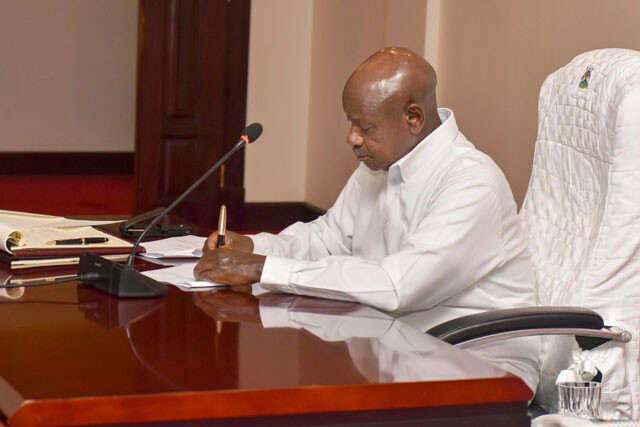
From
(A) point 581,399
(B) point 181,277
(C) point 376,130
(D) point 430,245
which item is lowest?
(A) point 581,399

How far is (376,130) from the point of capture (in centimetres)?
253

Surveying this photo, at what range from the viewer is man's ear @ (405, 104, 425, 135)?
99.3 inches

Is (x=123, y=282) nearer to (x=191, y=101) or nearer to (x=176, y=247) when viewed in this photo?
(x=176, y=247)

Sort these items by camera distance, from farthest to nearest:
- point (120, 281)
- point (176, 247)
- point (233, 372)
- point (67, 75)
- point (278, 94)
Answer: point (67, 75), point (278, 94), point (176, 247), point (120, 281), point (233, 372)

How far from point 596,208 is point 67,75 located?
24.5 feet

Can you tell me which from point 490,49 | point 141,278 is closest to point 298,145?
point 490,49

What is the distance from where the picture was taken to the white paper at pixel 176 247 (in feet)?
8.52

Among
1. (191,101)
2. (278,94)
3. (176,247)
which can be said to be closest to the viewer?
(176,247)

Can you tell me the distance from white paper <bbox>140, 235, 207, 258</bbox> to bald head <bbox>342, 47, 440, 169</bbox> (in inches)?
19.4

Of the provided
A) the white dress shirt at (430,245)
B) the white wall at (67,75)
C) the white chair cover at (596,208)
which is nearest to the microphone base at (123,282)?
the white dress shirt at (430,245)

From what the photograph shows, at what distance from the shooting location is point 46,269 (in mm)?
2404

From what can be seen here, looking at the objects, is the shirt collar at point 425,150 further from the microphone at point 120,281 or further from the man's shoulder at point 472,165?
the microphone at point 120,281

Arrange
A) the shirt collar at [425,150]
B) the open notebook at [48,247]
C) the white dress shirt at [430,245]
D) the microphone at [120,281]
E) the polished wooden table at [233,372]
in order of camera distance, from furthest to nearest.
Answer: the shirt collar at [425,150] → the open notebook at [48,247] → the white dress shirt at [430,245] → the microphone at [120,281] → the polished wooden table at [233,372]

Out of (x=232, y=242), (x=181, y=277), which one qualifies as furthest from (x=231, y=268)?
(x=232, y=242)
